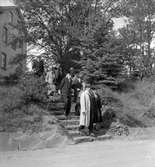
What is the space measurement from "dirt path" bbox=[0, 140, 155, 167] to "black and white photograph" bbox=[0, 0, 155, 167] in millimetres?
25

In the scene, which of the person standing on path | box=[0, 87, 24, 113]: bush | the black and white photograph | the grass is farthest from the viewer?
the grass

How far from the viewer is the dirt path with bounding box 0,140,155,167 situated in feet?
26.3

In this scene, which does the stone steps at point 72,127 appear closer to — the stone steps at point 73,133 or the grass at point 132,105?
the stone steps at point 73,133

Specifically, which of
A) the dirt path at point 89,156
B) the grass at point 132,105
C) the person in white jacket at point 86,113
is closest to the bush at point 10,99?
the person in white jacket at point 86,113

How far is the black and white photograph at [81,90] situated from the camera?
387 inches

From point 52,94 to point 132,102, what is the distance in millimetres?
3841

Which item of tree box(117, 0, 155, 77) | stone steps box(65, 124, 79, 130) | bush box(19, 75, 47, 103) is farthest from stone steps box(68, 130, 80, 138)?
tree box(117, 0, 155, 77)

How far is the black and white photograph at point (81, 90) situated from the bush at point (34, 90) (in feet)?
0.13

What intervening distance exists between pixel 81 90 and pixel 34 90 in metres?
2.03

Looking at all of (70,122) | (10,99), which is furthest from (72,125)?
(10,99)

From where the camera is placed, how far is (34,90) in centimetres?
1319

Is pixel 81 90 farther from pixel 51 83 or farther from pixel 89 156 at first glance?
pixel 89 156

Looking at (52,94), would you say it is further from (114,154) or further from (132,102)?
(114,154)

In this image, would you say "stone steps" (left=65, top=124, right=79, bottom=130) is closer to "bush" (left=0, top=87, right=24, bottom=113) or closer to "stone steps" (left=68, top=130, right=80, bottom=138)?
"stone steps" (left=68, top=130, right=80, bottom=138)
